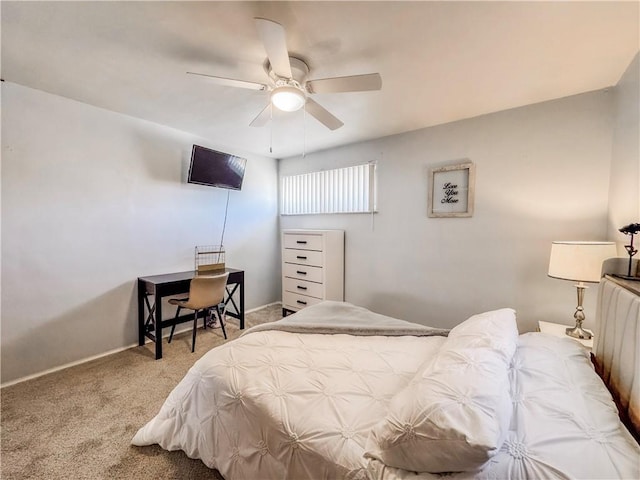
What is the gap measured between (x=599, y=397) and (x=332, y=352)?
1.08 meters

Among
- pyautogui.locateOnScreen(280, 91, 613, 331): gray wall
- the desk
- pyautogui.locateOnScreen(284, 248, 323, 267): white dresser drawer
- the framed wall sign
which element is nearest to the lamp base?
pyautogui.locateOnScreen(280, 91, 613, 331): gray wall

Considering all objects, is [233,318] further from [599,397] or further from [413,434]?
[599,397]

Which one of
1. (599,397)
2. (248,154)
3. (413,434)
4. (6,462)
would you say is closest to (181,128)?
(248,154)

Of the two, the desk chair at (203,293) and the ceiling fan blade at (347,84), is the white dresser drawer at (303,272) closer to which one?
the desk chair at (203,293)

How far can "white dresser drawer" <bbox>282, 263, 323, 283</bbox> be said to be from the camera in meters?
3.46

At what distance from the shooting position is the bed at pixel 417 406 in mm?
763

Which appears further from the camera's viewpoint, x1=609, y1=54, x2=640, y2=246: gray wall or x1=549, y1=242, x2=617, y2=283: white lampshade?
A: x1=549, y1=242, x2=617, y2=283: white lampshade

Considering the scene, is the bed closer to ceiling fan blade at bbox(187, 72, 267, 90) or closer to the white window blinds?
ceiling fan blade at bbox(187, 72, 267, 90)

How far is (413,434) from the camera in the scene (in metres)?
0.82

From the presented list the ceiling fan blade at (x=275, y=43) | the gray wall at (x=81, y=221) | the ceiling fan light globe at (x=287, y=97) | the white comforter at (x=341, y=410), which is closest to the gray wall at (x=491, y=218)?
the white comforter at (x=341, y=410)

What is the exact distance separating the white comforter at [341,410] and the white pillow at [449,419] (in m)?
0.06

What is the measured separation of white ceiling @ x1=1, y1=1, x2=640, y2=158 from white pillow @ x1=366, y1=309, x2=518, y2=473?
5.45 ft

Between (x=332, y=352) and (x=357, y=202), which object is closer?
(x=332, y=352)

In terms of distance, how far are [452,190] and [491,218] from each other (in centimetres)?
46
